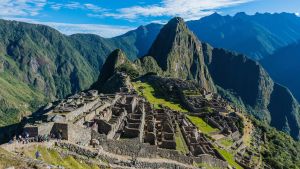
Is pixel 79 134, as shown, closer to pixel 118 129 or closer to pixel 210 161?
pixel 118 129

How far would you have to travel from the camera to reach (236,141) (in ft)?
301

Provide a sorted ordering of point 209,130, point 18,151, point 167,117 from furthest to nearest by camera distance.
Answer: point 209,130 < point 167,117 < point 18,151

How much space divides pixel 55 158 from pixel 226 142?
57.4 meters

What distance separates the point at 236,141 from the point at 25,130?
61560 mm

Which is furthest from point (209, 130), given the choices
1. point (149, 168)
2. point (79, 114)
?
point (149, 168)

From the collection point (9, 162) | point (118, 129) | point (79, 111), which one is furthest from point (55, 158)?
point (79, 111)

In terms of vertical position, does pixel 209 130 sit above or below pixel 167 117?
below

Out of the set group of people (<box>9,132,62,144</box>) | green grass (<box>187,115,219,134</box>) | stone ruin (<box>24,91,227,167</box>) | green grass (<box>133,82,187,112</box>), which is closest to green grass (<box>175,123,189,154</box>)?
stone ruin (<box>24,91,227,167</box>)

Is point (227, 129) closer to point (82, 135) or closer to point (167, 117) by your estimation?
point (167, 117)

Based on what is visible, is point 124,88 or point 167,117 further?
point 124,88

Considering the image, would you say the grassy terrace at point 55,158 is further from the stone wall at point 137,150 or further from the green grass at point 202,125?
the green grass at point 202,125

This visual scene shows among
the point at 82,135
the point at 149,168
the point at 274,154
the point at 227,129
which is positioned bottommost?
the point at 274,154

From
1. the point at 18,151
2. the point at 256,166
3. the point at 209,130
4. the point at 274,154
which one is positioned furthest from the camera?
the point at 274,154

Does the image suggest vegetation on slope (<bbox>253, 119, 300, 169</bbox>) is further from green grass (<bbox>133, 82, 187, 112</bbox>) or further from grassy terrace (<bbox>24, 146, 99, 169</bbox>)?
grassy terrace (<bbox>24, 146, 99, 169</bbox>)
